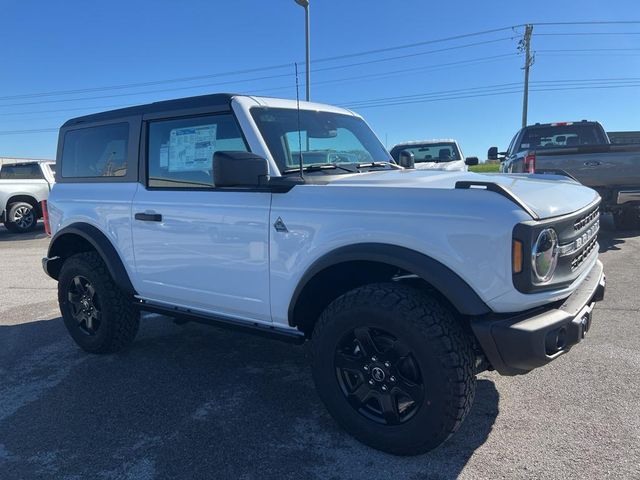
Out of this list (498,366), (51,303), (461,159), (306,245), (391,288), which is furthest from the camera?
(461,159)

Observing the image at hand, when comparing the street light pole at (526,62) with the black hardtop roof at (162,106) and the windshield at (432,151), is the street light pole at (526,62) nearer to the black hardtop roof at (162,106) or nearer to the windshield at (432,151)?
the windshield at (432,151)

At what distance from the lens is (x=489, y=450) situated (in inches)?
109

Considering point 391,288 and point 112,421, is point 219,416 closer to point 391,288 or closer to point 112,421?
point 112,421

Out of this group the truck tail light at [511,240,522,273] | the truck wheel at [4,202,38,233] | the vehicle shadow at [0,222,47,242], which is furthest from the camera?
the truck wheel at [4,202,38,233]

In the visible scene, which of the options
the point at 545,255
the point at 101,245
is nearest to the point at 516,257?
the point at 545,255

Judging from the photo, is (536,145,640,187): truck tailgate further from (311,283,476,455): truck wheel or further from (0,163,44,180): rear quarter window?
(0,163,44,180): rear quarter window

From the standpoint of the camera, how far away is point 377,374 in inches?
108

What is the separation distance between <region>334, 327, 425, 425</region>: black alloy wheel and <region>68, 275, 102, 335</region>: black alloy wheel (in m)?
2.39

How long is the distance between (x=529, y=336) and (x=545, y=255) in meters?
0.40

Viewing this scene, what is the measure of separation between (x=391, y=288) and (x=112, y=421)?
1.94 meters

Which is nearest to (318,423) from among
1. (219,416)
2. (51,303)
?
(219,416)

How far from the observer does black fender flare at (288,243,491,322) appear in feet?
7.93

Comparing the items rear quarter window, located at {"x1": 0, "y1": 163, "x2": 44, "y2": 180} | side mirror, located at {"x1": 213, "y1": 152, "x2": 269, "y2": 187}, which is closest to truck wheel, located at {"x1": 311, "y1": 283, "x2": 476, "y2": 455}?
side mirror, located at {"x1": 213, "y1": 152, "x2": 269, "y2": 187}

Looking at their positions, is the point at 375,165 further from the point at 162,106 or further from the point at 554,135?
the point at 554,135
